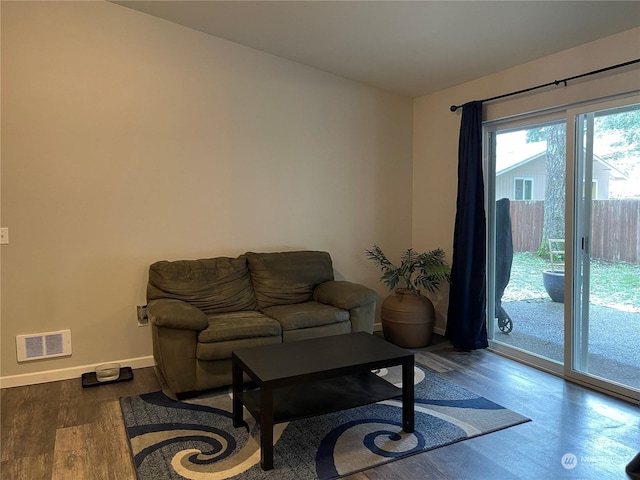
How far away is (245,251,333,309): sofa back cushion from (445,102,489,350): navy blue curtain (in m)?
1.20

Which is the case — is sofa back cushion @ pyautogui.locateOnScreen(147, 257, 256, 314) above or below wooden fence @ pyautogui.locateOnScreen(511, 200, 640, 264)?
below

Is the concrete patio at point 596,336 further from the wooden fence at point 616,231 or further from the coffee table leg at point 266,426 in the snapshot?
the coffee table leg at point 266,426

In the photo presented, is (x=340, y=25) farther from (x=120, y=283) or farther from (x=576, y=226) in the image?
(x=120, y=283)

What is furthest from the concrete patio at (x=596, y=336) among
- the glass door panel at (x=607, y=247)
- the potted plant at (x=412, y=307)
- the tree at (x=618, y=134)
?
the tree at (x=618, y=134)

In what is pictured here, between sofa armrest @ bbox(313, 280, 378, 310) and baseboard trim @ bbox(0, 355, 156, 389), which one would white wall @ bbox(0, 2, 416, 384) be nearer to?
baseboard trim @ bbox(0, 355, 156, 389)

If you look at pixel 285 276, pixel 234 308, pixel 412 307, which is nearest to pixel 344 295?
pixel 285 276

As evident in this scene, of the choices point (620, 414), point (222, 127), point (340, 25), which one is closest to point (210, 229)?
point (222, 127)

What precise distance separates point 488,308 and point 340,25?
273cm

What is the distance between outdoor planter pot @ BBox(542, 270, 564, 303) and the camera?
362cm

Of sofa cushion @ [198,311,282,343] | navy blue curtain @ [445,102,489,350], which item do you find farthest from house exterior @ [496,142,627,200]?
sofa cushion @ [198,311,282,343]

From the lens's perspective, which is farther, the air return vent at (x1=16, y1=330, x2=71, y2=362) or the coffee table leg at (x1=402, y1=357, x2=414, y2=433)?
the air return vent at (x1=16, y1=330, x2=71, y2=362)

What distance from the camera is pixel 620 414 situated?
290 cm

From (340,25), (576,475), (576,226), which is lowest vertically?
(576,475)

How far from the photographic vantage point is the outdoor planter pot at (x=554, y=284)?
3617mm
